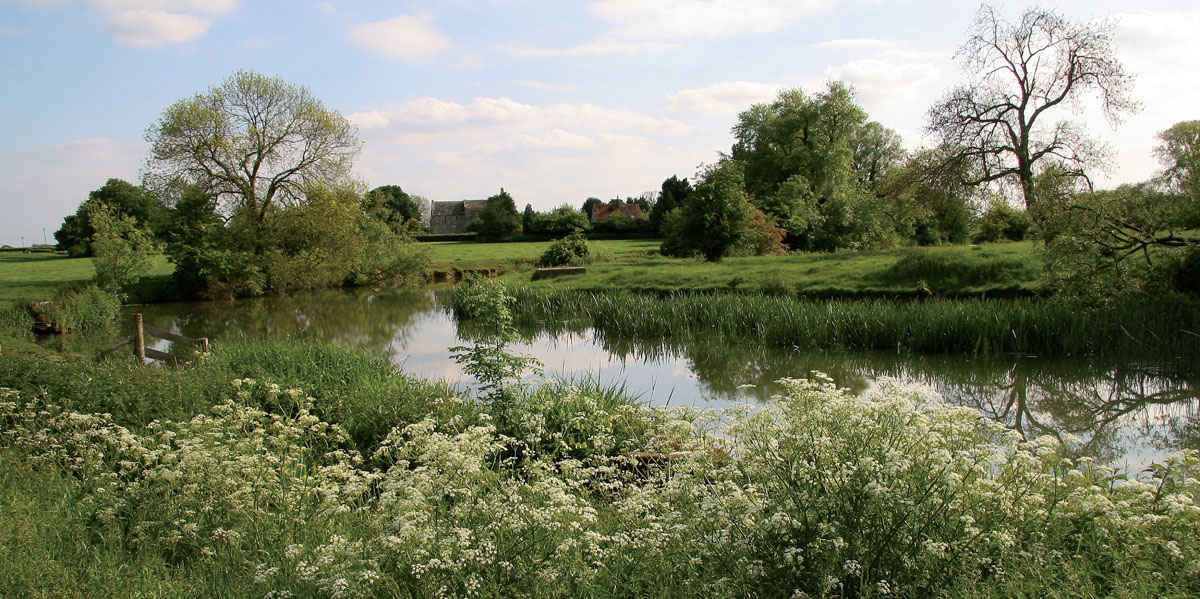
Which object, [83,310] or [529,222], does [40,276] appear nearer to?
[83,310]

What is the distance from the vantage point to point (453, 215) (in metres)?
101

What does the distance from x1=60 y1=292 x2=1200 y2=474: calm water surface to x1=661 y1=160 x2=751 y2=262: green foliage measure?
43.7 ft

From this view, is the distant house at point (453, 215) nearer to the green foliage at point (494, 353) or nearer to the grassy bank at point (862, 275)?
the grassy bank at point (862, 275)

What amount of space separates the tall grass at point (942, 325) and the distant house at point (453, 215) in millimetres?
Answer: 79902

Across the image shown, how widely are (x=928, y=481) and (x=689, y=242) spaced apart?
31.3 metres

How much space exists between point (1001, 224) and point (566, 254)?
869 inches

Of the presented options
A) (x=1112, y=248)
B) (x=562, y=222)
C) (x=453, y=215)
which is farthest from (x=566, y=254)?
(x=453, y=215)

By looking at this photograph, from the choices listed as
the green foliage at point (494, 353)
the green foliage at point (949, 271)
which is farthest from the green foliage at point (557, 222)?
the green foliage at point (494, 353)

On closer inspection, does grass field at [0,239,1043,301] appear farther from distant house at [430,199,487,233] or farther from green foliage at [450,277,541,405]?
distant house at [430,199,487,233]

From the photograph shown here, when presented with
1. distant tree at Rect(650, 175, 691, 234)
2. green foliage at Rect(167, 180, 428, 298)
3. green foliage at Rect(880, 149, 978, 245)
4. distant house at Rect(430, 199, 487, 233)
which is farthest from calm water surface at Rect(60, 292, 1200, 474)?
distant house at Rect(430, 199, 487, 233)

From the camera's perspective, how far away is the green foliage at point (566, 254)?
4191 centimetres

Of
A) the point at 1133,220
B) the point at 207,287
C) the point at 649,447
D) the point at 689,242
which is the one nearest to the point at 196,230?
the point at 207,287

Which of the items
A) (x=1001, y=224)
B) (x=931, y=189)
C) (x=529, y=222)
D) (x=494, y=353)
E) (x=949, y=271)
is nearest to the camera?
(x=494, y=353)

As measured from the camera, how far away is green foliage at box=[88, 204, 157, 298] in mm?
27047
